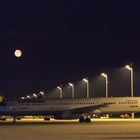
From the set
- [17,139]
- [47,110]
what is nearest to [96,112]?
[47,110]

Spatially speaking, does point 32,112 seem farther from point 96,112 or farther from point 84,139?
point 84,139

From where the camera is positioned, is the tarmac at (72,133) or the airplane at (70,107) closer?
the tarmac at (72,133)

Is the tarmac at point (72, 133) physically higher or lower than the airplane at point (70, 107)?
lower

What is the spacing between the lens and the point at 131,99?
8069 centimetres

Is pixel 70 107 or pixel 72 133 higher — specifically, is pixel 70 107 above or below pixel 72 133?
above

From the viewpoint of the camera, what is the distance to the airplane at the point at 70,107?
265 feet

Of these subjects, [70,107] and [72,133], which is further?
[70,107]

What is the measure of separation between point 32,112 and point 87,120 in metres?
10.1

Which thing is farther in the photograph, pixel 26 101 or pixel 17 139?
pixel 26 101

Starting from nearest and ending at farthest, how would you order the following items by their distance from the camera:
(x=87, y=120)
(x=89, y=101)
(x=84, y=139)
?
1. (x=84, y=139)
2. (x=87, y=120)
3. (x=89, y=101)

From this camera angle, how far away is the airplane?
80688mm

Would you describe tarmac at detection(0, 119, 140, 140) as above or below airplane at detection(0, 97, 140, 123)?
below

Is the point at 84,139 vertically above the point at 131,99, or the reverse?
the point at 131,99

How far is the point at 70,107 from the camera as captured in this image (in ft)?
274
